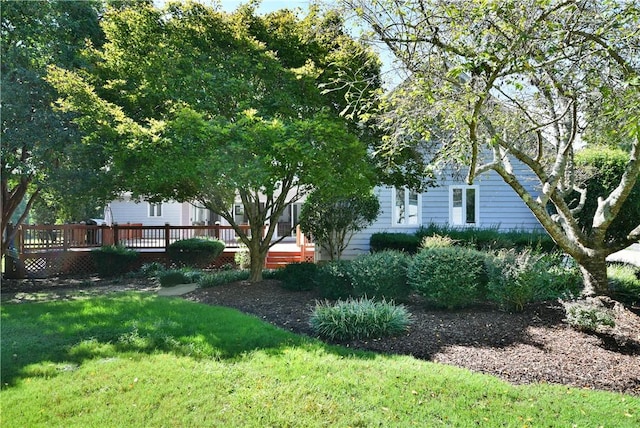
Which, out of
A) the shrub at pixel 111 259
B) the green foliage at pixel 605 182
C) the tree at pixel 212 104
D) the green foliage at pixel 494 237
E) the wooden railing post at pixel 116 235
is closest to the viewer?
the tree at pixel 212 104

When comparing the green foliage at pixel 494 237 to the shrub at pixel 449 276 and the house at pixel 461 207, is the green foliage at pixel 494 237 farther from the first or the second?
the shrub at pixel 449 276

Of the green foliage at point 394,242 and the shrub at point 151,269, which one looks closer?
the green foliage at point 394,242

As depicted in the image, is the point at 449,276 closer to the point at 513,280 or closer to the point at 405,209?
the point at 513,280

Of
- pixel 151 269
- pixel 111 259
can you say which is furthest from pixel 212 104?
pixel 111 259

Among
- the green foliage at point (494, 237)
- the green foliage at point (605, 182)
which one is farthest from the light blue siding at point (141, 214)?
the green foliage at point (605, 182)

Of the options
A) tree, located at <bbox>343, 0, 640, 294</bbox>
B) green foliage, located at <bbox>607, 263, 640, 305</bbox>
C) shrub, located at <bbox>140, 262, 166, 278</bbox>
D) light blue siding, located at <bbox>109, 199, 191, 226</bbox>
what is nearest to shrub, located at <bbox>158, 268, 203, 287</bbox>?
shrub, located at <bbox>140, 262, 166, 278</bbox>

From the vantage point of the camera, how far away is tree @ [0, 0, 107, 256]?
8.67 meters

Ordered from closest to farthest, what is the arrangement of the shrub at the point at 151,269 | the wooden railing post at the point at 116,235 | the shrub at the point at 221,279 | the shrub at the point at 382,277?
1. the shrub at the point at 382,277
2. the shrub at the point at 221,279
3. the shrub at the point at 151,269
4. the wooden railing post at the point at 116,235

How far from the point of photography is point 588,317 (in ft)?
17.7

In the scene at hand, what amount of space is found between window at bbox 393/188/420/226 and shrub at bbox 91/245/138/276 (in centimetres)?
841

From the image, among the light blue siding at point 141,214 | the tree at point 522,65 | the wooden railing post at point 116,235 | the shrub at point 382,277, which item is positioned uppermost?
the tree at point 522,65

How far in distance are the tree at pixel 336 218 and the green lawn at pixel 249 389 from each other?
604 cm

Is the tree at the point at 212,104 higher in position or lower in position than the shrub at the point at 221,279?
higher

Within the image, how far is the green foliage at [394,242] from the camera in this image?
11.7 metres
